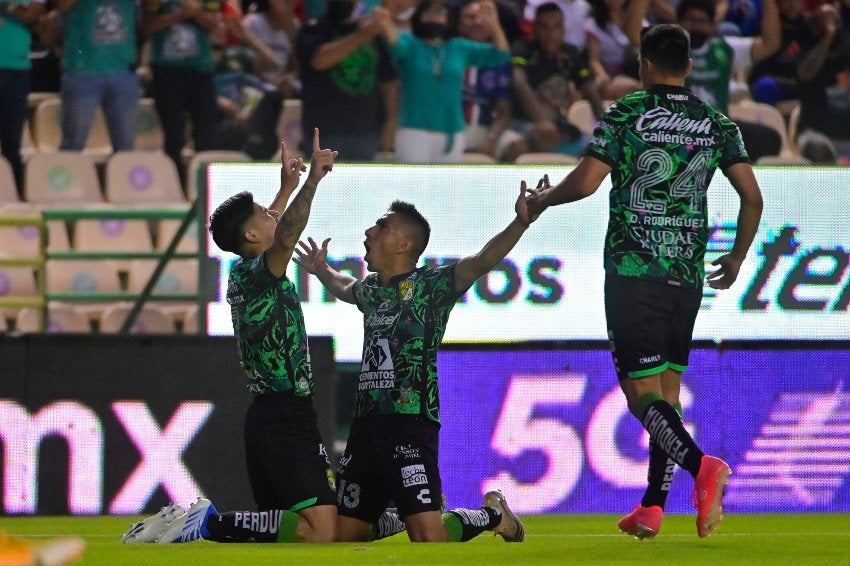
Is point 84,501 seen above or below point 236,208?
below

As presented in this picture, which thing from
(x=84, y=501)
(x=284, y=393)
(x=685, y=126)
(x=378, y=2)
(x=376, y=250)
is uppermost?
(x=378, y=2)

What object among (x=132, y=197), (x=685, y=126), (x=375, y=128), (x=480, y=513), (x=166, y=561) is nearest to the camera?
(x=166, y=561)

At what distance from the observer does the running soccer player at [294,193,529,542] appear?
7281mm

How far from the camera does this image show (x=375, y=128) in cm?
1227

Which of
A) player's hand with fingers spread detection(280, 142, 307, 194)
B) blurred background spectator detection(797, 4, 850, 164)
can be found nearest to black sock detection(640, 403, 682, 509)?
player's hand with fingers spread detection(280, 142, 307, 194)

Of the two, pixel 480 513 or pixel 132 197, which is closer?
pixel 480 513

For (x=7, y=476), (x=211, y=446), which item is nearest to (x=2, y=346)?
(x=7, y=476)

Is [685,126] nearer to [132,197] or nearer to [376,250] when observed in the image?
[376,250]

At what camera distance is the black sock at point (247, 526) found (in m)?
7.26

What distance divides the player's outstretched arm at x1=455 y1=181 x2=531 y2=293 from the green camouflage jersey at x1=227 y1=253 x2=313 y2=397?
0.82 meters

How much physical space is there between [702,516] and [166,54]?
811 centimetres

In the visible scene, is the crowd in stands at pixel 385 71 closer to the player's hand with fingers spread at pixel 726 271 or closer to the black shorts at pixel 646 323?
the player's hand with fingers spread at pixel 726 271

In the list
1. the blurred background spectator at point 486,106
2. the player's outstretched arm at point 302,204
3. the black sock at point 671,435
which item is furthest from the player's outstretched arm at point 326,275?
the blurred background spectator at point 486,106

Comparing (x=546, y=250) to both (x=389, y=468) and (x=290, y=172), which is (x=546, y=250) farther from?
(x=290, y=172)
